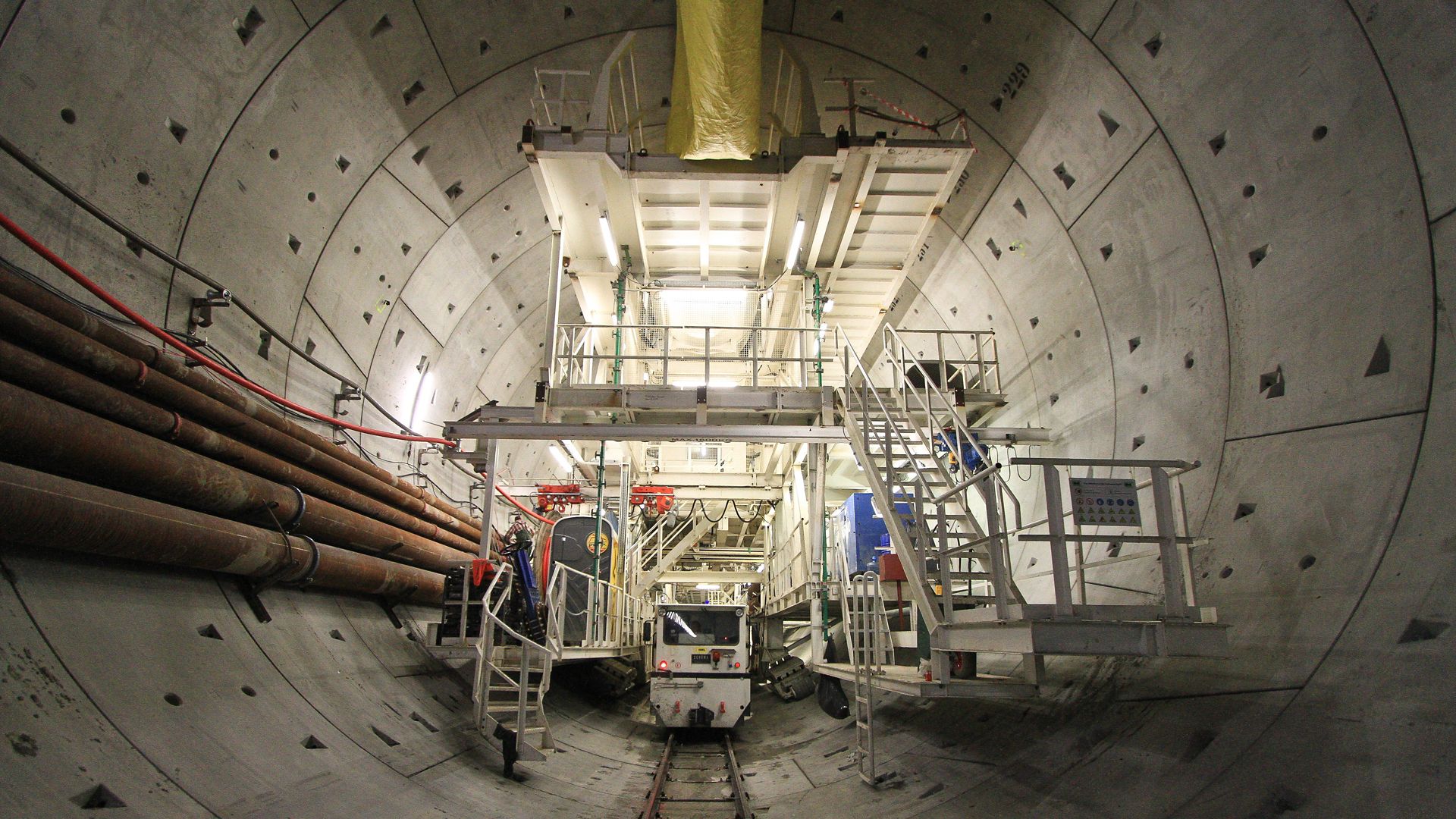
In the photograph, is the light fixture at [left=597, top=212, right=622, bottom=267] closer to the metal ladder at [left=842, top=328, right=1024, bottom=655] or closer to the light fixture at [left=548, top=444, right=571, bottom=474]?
the metal ladder at [left=842, top=328, right=1024, bottom=655]

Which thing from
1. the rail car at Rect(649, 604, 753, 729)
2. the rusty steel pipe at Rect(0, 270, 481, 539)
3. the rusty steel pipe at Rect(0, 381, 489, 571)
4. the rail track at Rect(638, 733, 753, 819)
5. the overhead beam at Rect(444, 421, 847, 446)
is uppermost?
the overhead beam at Rect(444, 421, 847, 446)

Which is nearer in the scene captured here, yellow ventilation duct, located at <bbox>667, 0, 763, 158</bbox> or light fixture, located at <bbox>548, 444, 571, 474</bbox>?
yellow ventilation duct, located at <bbox>667, 0, 763, 158</bbox>

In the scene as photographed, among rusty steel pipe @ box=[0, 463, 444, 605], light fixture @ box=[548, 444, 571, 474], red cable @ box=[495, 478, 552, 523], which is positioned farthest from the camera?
light fixture @ box=[548, 444, 571, 474]

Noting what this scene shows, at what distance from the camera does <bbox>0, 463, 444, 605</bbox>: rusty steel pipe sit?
3.82m

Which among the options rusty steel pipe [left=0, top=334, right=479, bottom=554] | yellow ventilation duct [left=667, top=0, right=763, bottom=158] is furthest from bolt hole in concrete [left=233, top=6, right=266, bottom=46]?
yellow ventilation duct [left=667, top=0, right=763, bottom=158]

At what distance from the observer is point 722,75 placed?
7660 mm

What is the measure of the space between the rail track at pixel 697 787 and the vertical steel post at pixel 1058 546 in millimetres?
4155

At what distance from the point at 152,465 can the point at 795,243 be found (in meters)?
7.64

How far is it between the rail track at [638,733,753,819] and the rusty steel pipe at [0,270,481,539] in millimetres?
4515

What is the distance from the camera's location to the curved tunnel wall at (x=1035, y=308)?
4.08m

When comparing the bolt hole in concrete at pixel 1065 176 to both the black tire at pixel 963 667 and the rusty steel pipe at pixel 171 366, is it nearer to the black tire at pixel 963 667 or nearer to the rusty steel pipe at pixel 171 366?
the black tire at pixel 963 667

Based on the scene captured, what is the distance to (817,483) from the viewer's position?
1075 cm

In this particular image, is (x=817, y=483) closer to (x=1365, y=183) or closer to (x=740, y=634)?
(x=740, y=634)

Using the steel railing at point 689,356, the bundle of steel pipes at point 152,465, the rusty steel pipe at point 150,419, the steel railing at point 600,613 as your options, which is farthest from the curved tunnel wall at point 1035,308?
the steel railing at point 689,356
